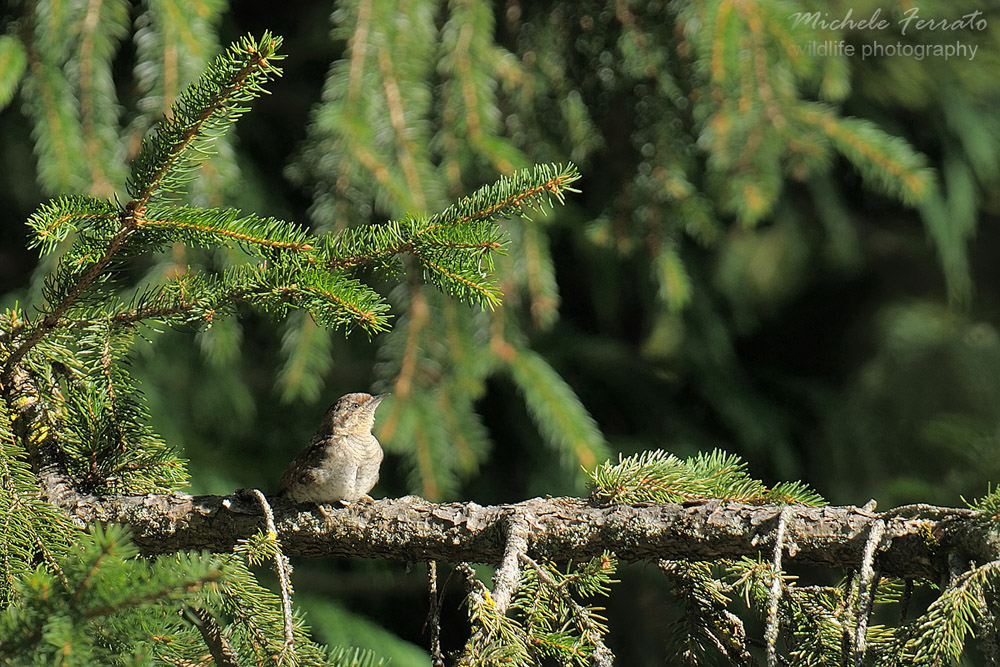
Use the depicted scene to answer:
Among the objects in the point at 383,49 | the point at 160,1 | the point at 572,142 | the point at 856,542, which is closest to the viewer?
the point at 856,542

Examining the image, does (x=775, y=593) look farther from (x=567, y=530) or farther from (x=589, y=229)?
(x=589, y=229)

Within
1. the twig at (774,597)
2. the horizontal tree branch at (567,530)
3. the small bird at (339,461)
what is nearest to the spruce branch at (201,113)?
the horizontal tree branch at (567,530)

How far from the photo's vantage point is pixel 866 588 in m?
1.05

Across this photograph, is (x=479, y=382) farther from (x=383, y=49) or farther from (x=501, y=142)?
(x=383, y=49)

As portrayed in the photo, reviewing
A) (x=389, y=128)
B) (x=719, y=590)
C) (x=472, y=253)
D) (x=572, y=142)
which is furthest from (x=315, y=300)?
(x=572, y=142)

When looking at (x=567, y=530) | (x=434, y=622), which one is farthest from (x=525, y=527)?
(x=434, y=622)

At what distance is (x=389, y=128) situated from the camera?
2.25 meters

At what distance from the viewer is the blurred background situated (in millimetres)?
2217

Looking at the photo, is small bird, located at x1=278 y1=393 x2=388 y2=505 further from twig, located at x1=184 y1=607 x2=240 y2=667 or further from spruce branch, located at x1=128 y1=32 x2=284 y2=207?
spruce branch, located at x1=128 y1=32 x2=284 y2=207

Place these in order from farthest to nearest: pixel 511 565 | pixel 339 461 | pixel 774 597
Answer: pixel 339 461 < pixel 511 565 < pixel 774 597

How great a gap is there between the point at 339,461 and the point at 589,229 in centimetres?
143

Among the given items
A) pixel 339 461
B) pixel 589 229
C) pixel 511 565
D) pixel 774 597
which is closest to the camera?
pixel 774 597

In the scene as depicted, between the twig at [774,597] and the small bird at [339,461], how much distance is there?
668mm

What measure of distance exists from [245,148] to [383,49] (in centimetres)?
146
